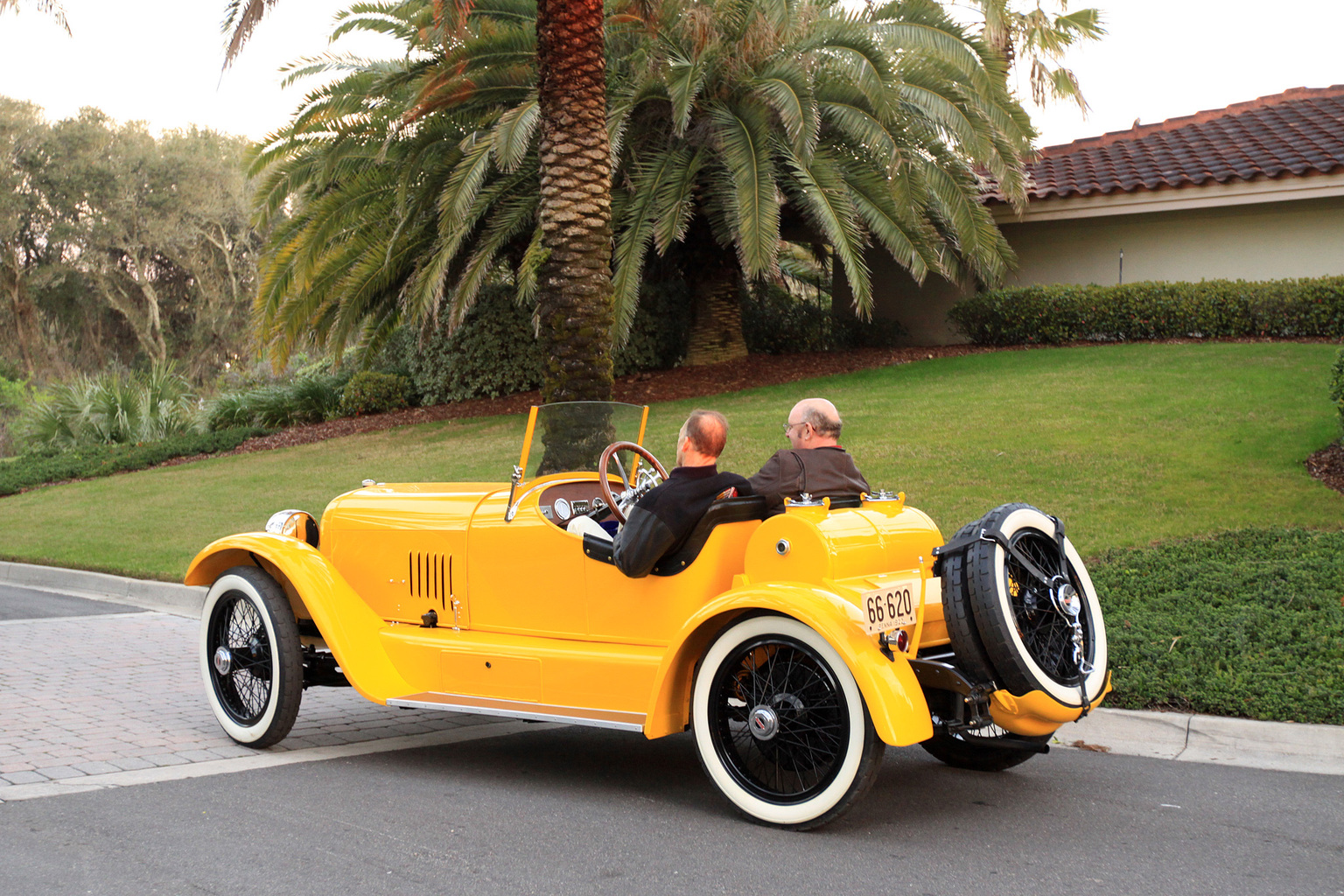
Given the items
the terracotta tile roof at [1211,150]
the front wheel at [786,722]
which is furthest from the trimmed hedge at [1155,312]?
the front wheel at [786,722]

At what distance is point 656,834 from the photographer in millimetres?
4023

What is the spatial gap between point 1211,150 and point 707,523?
17581 millimetres

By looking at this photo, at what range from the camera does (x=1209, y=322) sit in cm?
1603

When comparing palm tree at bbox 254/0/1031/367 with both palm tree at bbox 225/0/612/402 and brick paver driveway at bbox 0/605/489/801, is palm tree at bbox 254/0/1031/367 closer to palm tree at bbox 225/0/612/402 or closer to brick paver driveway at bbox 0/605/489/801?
palm tree at bbox 225/0/612/402

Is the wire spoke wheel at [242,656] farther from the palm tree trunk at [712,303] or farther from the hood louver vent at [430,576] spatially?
the palm tree trunk at [712,303]

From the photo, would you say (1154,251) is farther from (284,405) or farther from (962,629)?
(962,629)

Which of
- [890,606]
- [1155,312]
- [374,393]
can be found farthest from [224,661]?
[374,393]

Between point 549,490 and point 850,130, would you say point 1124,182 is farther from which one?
point 549,490

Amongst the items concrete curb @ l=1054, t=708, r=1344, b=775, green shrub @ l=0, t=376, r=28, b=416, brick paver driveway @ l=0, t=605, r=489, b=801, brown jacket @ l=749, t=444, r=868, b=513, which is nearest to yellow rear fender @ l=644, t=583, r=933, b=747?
brown jacket @ l=749, t=444, r=868, b=513

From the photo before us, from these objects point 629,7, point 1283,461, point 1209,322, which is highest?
point 629,7

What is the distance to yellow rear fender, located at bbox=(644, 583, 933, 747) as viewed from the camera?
3.77 m

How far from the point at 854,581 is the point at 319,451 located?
1458 centimetres

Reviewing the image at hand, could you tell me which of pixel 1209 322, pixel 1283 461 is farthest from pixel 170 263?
→ pixel 1283 461

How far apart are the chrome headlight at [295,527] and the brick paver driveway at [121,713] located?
1.01m
